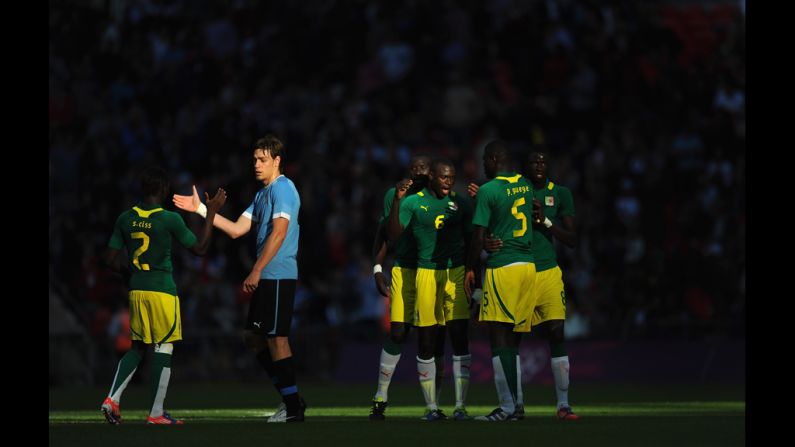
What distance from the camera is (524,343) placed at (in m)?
24.6

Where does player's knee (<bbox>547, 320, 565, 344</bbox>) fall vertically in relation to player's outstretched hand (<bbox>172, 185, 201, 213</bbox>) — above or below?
below

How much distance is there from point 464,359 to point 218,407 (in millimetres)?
4543

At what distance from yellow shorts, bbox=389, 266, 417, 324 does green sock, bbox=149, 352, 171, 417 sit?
91.5 inches

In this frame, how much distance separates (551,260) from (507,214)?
1.20 metres

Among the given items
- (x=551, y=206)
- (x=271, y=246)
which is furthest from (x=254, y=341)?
(x=551, y=206)

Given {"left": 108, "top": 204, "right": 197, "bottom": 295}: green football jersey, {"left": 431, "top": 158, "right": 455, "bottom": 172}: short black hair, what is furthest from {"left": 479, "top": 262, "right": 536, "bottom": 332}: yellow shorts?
{"left": 108, "top": 204, "right": 197, "bottom": 295}: green football jersey

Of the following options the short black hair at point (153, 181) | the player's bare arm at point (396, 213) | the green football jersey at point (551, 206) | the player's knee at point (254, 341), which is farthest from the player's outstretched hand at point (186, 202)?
the green football jersey at point (551, 206)

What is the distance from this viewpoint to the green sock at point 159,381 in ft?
46.1

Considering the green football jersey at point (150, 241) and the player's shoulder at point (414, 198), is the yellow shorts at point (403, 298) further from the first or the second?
the green football jersey at point (150, 241)

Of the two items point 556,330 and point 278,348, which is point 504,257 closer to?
point 556,330

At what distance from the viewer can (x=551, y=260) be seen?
49.7 ft

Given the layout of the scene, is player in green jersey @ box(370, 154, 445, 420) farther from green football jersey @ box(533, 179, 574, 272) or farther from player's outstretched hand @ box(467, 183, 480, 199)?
green football jersey @ box(533, 179, 574, 272)

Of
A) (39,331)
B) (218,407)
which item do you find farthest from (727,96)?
(39,331)

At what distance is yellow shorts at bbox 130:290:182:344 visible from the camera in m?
14.2
